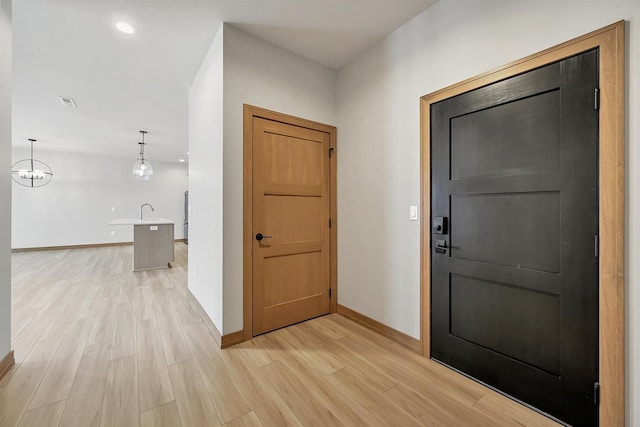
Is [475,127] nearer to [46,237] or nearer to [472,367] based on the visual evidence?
[472,367]

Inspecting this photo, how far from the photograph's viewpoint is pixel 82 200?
786cm

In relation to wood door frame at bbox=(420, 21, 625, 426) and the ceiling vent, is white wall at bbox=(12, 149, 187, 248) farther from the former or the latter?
wood door frame at bbox=(420, 21, 625, 426)

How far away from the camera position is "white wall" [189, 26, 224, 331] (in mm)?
2420

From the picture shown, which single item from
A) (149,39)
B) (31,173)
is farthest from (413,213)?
(31,173)

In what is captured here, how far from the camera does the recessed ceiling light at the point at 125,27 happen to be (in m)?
2.33

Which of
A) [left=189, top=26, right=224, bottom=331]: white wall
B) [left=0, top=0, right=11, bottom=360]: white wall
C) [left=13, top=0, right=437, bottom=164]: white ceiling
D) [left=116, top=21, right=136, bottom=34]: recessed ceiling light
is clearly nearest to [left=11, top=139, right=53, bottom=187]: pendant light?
[left=13, top=0, right=437, bottom=164]: white ceiling

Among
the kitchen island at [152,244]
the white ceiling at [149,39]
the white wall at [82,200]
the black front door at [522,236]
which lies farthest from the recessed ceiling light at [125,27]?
the white wall at [82,200]

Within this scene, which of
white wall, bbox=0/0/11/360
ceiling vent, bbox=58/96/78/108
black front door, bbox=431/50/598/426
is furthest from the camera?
ceiling vent, bbox=58/96/78/108

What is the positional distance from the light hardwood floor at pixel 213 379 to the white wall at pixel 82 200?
20.0ft

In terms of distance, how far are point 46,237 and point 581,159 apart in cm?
1099

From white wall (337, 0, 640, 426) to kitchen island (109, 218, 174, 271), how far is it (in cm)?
420

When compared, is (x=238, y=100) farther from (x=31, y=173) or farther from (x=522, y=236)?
(x=31, y=173)

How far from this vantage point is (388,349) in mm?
2262

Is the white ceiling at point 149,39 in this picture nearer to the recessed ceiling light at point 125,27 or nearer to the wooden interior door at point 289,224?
the recessed ceiling light at point 125,27
